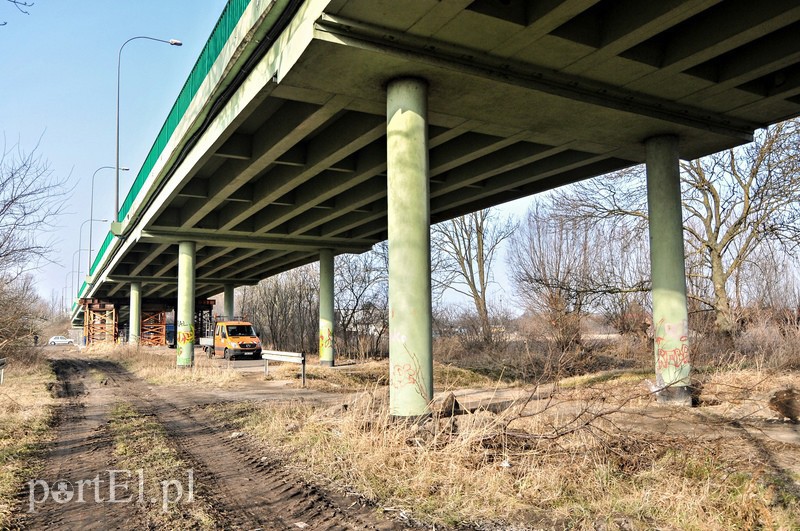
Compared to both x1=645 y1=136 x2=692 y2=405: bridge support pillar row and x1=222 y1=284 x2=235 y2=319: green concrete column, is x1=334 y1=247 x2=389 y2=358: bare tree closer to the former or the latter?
x1=222 y1=284 x2=235 y2=319: green concrete column

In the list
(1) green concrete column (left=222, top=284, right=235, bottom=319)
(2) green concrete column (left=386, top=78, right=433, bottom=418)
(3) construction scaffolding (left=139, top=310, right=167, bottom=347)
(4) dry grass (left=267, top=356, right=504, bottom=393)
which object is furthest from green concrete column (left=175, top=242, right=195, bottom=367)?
(3) construction scaffolding (left=139, top=310, right=167, bottom=347)

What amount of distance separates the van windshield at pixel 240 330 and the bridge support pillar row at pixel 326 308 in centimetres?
702

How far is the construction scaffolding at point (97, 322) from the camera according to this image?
4956 centimetres

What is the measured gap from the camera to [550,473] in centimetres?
545

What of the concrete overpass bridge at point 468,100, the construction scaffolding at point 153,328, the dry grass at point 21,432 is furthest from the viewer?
the construction scaffolding at point 153,328

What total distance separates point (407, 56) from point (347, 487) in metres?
5.81

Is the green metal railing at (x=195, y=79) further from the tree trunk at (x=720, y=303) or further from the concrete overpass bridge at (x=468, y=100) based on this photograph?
the tree trunk at (x=720, y=303)

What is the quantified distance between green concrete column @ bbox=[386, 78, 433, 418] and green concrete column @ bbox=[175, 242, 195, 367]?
54.9ft

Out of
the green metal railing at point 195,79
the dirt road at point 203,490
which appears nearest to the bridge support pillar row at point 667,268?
the dirt road at point 203,490

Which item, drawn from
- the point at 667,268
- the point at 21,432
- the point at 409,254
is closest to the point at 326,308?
the point at 667,268

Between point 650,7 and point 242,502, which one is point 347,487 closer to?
point 242,502

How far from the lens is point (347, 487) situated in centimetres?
555

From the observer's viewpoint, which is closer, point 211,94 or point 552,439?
point 552,439

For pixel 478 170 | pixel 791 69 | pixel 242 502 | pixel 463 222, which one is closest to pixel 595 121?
pixel 791 69
